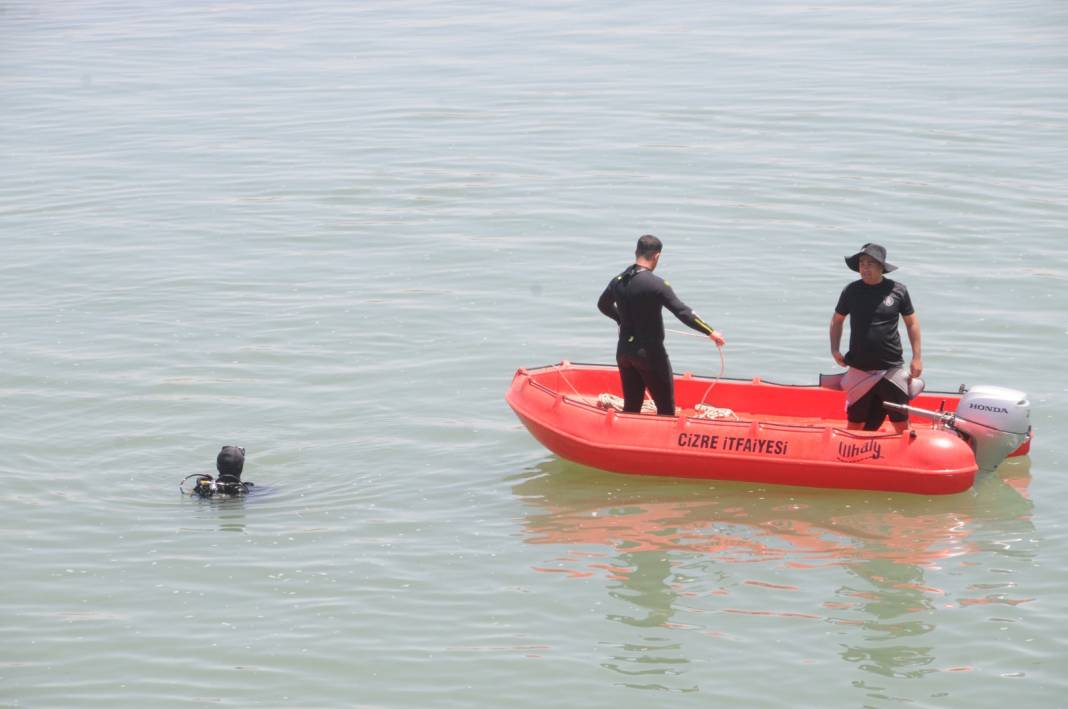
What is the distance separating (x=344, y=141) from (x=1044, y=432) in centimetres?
1445

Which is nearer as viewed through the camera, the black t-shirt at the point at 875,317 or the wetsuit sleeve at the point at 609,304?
the black t-shirt at the point at 875,317

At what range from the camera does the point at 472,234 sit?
64.7 feet

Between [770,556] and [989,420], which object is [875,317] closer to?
[989,420]

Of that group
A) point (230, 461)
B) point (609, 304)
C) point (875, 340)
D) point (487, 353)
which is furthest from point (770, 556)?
point (487, 353)

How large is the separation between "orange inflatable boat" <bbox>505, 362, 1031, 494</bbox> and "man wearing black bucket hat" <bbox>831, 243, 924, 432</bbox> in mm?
234

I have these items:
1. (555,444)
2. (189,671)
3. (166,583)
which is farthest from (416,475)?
(189,671)

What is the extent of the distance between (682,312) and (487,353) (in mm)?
4505

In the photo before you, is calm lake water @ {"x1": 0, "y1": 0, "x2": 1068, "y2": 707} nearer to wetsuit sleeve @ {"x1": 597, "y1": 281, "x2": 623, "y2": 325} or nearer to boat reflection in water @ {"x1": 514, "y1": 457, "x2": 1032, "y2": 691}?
boat reflection in water @ {"x1": 514, "y1": 457, "x2": 1032, "y2": 691}

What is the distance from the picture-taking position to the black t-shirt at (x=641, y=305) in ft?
38.1

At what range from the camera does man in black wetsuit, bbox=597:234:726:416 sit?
11.6 m

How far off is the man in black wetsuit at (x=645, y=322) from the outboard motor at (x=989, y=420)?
174cm

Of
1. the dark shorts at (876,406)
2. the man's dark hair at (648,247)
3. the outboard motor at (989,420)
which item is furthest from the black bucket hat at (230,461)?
the outboard motor at (989,420)

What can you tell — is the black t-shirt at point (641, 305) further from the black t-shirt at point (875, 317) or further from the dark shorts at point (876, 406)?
the dark shorts at point (876, 406)

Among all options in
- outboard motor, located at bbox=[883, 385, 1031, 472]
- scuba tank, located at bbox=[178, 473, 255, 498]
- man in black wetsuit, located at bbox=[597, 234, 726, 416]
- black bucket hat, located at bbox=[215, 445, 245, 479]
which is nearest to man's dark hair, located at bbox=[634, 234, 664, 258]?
man in black wetsuit, located at bbox=[597, 234, 726, 416]
